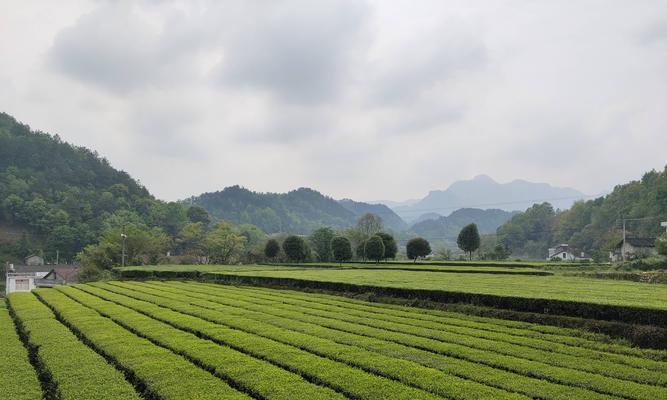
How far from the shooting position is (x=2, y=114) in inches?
4040

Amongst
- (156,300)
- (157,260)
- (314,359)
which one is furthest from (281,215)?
(314,359)

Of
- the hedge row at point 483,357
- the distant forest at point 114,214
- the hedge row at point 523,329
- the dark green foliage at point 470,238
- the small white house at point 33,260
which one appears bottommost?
the hedge row at point 523,329

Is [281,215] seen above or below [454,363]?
above

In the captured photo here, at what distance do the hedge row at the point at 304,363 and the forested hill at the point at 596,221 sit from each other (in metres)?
55.4

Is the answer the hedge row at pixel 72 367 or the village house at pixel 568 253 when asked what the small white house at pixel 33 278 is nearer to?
the hedge row at pixel 72 367

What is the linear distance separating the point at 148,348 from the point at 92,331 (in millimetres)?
3307

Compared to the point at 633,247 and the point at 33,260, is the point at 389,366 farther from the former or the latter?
the point at 33,260

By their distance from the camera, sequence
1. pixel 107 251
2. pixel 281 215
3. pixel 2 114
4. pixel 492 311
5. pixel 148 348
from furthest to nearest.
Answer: pixel 281 215, pixel 2 114, pixel 107 251, pixel 492 311, pixel 148 348

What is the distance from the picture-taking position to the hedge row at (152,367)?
7746mm

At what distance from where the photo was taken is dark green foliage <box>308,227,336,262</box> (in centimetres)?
5766

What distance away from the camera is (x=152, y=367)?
9.02 meters

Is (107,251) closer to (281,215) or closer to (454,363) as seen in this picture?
(454,363)

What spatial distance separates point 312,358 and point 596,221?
85.7 metres

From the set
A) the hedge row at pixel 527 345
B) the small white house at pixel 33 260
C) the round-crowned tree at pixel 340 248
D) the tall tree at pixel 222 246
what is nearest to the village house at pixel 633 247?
the round-crowned tree at pixel 340 248
